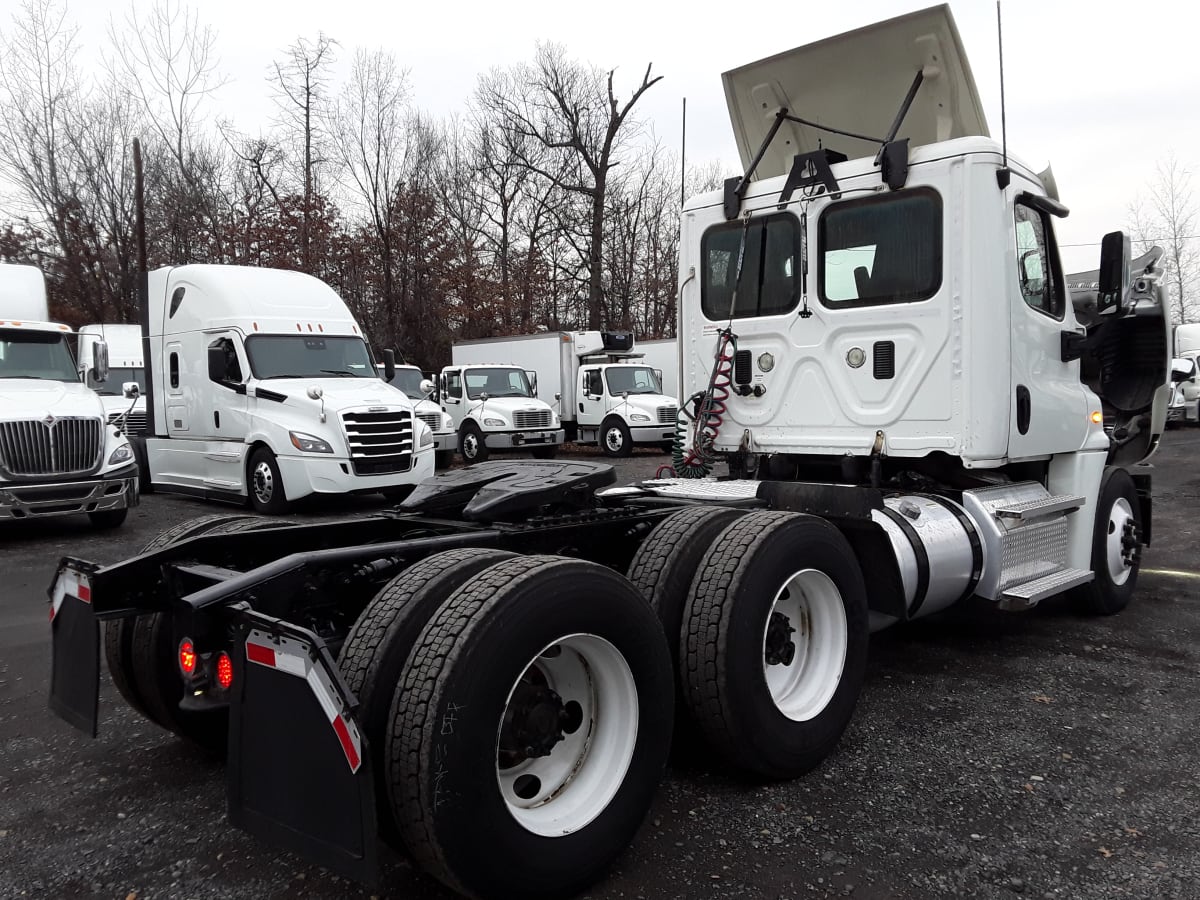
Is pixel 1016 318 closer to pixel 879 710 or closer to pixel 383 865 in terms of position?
pixel 879 710

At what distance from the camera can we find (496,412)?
20.6m

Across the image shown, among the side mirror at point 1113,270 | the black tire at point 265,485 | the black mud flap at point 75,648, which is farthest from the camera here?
the black tire at point 265,485

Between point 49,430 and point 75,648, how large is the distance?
8.02 meters

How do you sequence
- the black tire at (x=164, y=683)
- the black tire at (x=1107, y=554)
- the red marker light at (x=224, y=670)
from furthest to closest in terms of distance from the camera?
the black tire at (x=1107, y=554) → the black tire at (x=164, y=683) → the red marker light at (x=224, y=670)

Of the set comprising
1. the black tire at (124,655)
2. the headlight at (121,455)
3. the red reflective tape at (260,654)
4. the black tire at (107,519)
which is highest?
the headlight at (121,455)

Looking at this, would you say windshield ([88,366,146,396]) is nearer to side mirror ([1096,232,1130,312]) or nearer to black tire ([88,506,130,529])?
black tire ([88,506,130,529])

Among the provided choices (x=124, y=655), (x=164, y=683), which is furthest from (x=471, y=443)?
(x=164, y=683)

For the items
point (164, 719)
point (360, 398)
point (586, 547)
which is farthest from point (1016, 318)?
point (360, 398)

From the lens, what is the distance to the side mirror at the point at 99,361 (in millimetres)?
11008

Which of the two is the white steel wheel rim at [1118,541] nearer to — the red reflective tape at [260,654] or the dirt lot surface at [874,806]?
the dirt lot surface at [874,806]

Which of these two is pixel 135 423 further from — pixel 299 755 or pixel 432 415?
pixel 299 755

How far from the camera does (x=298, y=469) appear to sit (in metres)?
11.1

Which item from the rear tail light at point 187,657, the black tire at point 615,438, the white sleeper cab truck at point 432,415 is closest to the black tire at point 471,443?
the white sleeper cab truck at point 432,415

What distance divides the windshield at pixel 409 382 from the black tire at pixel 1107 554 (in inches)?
603
